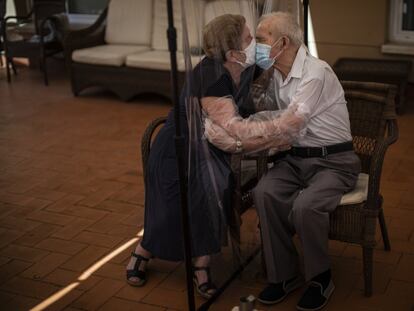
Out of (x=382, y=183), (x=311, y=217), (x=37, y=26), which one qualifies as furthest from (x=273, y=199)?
(x=37, y=26)

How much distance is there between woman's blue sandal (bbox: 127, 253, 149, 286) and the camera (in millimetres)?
2916

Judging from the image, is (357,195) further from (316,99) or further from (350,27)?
(350,27)

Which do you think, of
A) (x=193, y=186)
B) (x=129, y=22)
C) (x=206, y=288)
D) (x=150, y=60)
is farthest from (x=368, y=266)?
(x=129, y=22)

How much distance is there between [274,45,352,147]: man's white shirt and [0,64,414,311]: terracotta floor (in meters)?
0.55

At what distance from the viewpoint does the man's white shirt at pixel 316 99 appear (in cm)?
262

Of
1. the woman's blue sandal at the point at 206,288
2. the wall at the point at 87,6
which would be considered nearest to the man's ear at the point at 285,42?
the woman's blue sandal at the point at 206,288

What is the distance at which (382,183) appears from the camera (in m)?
3.89

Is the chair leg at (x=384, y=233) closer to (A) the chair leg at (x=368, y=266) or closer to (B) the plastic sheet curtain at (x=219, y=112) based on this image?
(A) the chair leg at (x=368, y=266)

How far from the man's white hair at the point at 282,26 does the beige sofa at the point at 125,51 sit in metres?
2.89

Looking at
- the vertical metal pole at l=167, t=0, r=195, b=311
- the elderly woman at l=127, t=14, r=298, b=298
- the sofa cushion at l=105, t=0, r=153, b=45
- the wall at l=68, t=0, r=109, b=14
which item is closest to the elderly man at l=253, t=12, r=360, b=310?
the elderly woman at l=127, t=14, r=298, b=298

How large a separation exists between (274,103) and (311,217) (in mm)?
535

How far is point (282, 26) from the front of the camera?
265cm

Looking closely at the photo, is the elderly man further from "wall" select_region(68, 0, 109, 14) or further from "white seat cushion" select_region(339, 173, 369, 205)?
"wall" select_region(68, 0, 109, 14)

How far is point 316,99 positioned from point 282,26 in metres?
0.32
